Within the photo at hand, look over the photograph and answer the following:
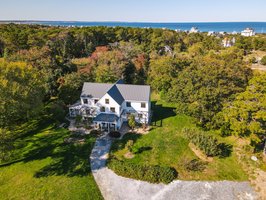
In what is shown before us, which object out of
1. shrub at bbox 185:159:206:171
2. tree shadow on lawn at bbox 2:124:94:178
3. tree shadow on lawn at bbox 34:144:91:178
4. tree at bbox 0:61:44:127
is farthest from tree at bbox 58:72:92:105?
shrub at bbox 185:159:206:171

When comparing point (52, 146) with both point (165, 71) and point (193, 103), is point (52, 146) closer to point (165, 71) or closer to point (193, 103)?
point (193, 103)

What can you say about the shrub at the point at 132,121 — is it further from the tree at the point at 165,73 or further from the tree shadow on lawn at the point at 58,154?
the tree at the point at 165,73

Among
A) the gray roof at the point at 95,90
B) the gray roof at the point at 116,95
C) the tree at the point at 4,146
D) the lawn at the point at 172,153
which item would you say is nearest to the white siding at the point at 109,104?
the gray roof at the point at 116,95

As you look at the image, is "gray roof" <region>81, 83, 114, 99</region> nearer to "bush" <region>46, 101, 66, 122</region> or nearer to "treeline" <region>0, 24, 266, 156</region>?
"bush" <region>46, 101, 66, 122</region>

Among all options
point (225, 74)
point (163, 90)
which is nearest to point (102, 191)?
point (225, 74)

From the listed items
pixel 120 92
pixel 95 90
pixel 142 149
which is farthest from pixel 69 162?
pixel 120 92

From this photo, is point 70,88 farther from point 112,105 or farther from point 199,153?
point 199,153
